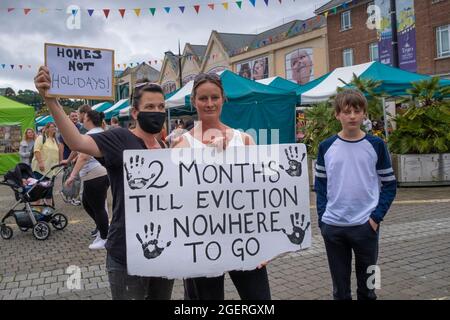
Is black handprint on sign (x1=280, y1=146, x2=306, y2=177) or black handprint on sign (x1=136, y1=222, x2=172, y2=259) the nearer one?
black handprint on sign (x1=136, y1=222, x2=172, y2=259)

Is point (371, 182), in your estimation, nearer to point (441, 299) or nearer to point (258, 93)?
point (441, 299)

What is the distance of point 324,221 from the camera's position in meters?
3.09

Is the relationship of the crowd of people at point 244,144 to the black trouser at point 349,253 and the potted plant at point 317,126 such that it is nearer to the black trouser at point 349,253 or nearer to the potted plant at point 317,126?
the black trouser at point 349,253

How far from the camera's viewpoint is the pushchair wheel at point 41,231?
669 cm

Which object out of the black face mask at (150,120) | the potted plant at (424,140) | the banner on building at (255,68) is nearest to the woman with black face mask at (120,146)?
the black face mask at (150,120)

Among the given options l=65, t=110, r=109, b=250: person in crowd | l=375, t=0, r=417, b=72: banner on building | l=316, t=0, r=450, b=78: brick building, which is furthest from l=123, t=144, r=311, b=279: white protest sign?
l=375, t=0, r=417, b=72: banner on building

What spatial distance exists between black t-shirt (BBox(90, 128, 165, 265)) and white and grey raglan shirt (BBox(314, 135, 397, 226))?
55.1 inches

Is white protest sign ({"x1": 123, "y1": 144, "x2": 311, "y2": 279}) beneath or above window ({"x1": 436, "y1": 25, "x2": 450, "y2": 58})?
beneath

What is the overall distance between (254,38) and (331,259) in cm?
4805

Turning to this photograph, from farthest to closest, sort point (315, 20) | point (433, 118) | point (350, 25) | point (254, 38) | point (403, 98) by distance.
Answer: point (254, 38) < point (315, 20) < point (350, 25) < point (403, 98) < point (433, 118)

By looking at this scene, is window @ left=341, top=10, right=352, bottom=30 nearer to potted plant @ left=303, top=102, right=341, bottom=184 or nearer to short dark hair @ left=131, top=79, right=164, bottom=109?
potted plant @ left=303, top=102, right=341, bottom=184

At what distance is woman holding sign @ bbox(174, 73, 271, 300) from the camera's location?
7.77ft

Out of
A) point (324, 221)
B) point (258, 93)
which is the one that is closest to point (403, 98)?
point (258, 93)

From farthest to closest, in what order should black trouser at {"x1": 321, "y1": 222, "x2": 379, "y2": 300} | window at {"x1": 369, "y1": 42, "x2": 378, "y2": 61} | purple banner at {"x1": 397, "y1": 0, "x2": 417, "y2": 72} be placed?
1. window at {"x1": 369, "y1": 42, "x2": 378, "y2": 61}
2. purple banner at {"x1": 397, "y1": 0, "x2": 417, "y2": 72}
3. black trouser at {"x1": 321, "y1": 222, "x2": 379, "y2": 300}
